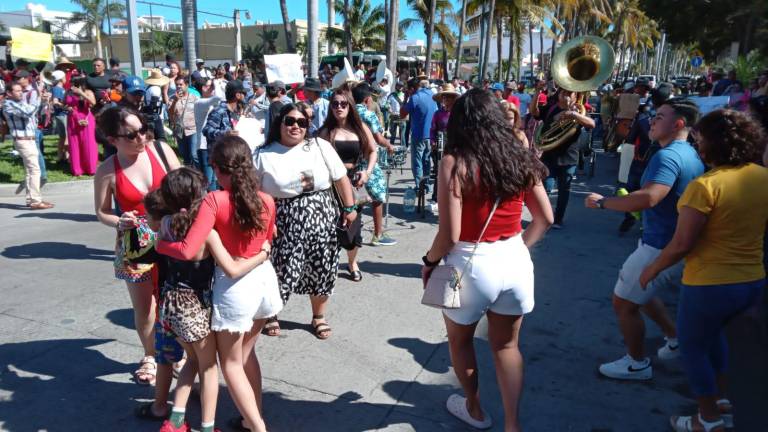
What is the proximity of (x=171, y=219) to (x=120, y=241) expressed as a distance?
0.92 metres

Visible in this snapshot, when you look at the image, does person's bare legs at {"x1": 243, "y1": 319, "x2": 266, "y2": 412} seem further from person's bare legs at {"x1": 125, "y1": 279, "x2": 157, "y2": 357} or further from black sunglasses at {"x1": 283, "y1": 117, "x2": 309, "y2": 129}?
black sunglasses at {"x1": 283, "y1": 117, "x2": 309, "y2": 129}

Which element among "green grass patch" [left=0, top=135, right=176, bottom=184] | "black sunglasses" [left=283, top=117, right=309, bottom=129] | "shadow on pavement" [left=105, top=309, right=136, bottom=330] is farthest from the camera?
"green grass patch" [left=0, top=135, right=176, bottom=184]

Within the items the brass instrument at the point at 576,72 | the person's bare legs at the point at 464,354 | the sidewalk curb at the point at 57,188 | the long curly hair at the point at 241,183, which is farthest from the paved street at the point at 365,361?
the sidewalk curb at the point at 57,188

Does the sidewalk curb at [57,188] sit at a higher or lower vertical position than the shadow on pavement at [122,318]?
higher

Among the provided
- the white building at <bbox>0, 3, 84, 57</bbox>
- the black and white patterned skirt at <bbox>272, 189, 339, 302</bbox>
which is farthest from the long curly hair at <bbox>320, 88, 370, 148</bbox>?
the white building at <bbox>0, 3, 84, 57</bbox>

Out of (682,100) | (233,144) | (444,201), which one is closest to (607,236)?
(682,100)

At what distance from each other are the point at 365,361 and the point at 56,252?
427 cm

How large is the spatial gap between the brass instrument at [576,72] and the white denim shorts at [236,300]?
5.00m

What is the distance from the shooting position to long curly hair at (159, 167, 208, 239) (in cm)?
249

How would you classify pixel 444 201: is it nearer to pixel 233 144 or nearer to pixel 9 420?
pixel 233 144

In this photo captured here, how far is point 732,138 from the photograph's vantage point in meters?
2.62

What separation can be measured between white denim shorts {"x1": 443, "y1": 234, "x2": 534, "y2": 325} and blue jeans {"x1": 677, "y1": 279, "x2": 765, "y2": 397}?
0.84m

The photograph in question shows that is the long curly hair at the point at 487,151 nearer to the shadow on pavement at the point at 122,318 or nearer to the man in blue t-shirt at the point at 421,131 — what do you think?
the shadow on pavement at the point at 122,318

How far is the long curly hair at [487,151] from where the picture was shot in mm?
2461
